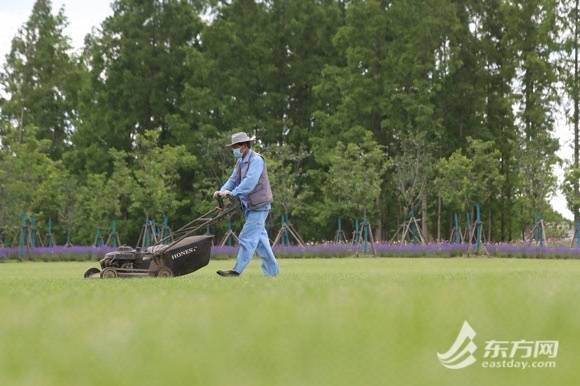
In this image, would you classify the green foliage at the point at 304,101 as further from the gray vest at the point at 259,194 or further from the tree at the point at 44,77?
the gray vest at the point at 259,194

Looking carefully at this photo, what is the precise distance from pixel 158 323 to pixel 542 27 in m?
34.8

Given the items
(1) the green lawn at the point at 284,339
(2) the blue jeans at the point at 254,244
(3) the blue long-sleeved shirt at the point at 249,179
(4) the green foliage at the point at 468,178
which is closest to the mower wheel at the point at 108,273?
(2) the blue jeans at the point at 254,244

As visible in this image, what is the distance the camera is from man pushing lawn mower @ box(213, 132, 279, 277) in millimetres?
10797

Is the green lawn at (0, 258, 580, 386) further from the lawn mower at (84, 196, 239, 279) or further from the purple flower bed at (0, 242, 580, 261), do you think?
the purple flower bed at (0, 242, 580, 261)

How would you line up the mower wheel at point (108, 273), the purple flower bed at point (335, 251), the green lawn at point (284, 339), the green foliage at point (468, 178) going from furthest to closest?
the green foliage at point (468, 178) → the purple flower bed at point (335, 251) → the mower wheel at point (108, 273) → the green lawn at point (284, 339)

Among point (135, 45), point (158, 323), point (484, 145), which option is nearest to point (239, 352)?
point (158, 323)

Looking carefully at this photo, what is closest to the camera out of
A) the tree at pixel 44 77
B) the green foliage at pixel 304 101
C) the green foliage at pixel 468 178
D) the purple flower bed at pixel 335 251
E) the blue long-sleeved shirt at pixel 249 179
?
the blue long-sleeved shirt at pixel 249 179

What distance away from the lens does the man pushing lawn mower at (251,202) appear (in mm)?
10797

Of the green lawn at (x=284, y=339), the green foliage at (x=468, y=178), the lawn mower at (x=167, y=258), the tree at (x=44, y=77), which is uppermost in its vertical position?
the tree at (x=44, y=77)

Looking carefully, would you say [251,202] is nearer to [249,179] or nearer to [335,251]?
[249,179]

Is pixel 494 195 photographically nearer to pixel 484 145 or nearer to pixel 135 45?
pixel 484 145

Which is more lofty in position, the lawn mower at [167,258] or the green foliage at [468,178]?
the green foliage at [468,178]

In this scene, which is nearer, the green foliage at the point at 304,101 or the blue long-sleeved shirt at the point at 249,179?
the blue long-sleeved shirt at the point at 249,179

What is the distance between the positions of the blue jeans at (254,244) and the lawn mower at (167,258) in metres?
0.24
